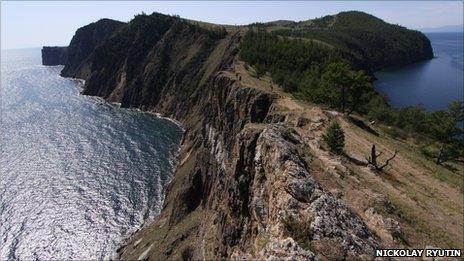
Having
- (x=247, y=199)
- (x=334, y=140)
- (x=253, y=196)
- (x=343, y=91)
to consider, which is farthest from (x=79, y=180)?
(x=253, y=196)

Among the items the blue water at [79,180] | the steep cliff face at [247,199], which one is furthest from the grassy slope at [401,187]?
the blue water at [79,180]

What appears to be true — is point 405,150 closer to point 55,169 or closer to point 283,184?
point 283,184

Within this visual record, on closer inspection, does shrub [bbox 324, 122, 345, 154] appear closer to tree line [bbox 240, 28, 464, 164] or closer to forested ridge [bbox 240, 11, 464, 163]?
forested ridge [bbox 240, 11, 464, 163]

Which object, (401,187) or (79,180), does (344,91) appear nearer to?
(401,187)

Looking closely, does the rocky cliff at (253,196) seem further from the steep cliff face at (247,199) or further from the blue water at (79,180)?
the blue water at (79,180)

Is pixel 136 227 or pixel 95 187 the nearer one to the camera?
pixel 136 227

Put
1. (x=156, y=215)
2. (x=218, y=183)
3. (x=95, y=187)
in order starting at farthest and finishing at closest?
(x=95, y=187), (x=156, y=215), (x=218, y=183)

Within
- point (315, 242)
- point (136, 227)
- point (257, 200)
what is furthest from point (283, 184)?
point (136, 227)

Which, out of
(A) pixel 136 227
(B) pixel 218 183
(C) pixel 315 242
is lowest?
(A) pixel 136 227

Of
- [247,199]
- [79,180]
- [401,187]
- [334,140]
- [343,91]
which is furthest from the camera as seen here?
[79,180]
